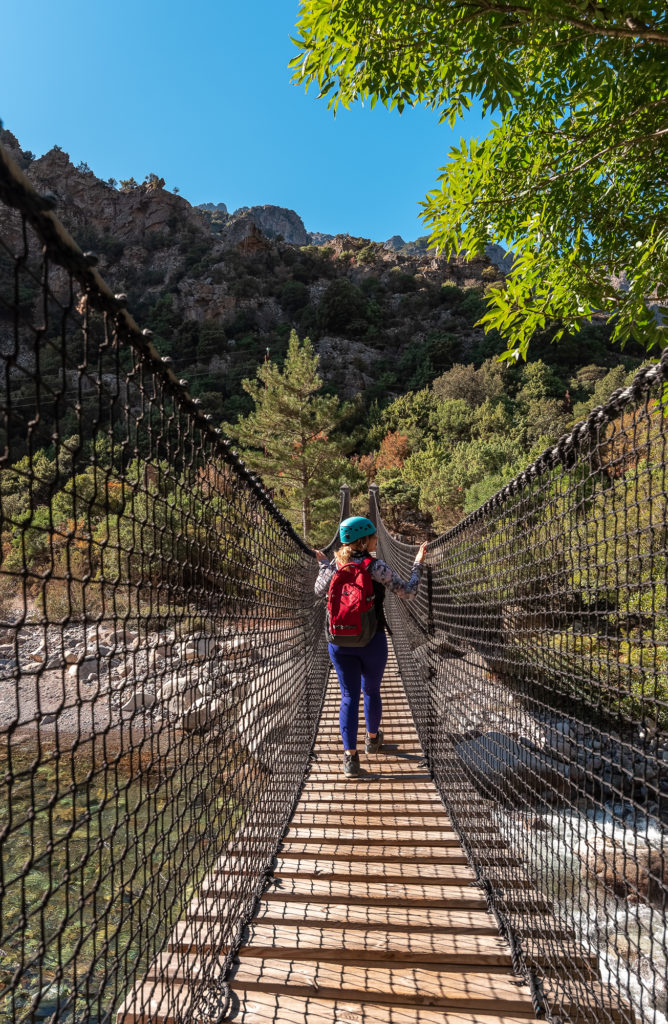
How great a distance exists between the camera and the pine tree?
515 inches

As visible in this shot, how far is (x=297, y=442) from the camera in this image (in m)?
13.7

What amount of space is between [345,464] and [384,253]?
35854 mm

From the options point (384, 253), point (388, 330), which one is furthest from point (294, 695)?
point (384, 253)

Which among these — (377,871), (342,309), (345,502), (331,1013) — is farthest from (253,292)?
(331,1013)

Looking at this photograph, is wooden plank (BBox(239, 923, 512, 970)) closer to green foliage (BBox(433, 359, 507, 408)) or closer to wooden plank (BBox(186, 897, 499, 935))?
wooden plank (BBox(186, 897, 499, 935))

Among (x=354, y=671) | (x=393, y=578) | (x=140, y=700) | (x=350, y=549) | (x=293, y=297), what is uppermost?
(x=293, y=297)

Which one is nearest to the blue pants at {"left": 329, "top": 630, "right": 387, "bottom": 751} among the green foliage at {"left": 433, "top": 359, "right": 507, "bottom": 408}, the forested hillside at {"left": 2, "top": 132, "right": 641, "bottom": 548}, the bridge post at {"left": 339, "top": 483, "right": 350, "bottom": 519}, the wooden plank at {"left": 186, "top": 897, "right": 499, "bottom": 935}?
the wooden plank at {"left": 186, "top": 897, "right": 499, "bottom": 935}

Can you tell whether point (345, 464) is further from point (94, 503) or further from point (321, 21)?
point (94, 503)

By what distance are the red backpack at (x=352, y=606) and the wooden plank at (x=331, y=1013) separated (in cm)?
118

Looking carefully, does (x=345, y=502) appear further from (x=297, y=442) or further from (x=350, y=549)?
(x=350, y=549)

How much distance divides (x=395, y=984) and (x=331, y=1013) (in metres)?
0.17

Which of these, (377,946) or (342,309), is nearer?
(377,946)

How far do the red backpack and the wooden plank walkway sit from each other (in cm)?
69

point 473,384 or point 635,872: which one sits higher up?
point 473,384
